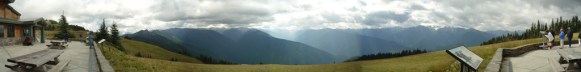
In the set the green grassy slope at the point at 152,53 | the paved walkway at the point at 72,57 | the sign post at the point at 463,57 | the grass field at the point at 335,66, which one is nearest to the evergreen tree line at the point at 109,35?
the green grassy slope at the point at 152,53

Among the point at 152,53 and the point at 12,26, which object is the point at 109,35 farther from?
the point at 12,26

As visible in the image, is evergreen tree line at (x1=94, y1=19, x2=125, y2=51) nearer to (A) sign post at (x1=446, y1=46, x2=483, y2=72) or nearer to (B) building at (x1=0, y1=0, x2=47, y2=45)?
(B) building at (x1=0, y1=0, x2=47, y2=45)

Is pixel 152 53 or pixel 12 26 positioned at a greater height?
pixel 12 26

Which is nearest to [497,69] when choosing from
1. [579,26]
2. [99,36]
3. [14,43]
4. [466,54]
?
[466,54]

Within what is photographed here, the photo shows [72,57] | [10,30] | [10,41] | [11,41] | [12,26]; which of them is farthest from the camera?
[12,26]

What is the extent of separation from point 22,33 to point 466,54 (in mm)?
46637

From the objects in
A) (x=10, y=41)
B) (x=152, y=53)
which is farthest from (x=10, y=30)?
(x=152, y=53)

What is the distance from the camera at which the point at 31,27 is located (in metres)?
47.4

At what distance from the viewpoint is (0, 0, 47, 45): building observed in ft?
129

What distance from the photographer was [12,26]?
42344mm

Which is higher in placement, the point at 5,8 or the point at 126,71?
the point at 5,8

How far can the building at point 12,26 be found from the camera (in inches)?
1552

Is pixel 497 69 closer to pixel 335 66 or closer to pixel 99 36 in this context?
pixel 335 66

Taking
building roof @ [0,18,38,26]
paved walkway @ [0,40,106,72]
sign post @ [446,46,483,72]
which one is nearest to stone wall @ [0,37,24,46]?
building roof @ [0,18,38,26]
